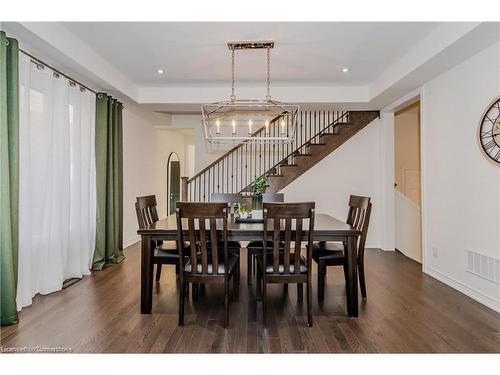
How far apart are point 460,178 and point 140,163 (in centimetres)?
529

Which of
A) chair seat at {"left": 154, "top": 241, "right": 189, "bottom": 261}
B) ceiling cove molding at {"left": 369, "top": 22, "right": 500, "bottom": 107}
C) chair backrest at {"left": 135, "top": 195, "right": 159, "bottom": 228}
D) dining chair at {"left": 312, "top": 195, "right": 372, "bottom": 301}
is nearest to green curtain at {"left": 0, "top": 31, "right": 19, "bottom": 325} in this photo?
chair backrest at {"left": 135, "top": 195, "right": 159, "bottom": 228}

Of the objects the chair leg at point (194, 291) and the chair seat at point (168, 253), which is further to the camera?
the chair leg at point (194, 291)

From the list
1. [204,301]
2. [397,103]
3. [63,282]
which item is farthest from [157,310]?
[397,103]

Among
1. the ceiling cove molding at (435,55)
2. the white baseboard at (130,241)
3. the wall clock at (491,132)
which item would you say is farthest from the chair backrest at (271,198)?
the white baseboard at (130,241)

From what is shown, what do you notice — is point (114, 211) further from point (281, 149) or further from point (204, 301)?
point (281, 149)

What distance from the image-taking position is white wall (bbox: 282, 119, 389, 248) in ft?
18.8

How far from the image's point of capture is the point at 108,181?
171 inches

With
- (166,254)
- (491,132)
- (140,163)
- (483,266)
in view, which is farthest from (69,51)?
(483,266)

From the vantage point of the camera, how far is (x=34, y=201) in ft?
10.1

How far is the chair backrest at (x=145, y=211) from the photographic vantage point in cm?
320

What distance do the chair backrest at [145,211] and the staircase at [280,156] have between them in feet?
7.95

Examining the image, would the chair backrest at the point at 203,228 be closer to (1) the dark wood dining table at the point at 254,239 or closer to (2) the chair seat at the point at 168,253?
(1) the dark wood dining table at the point at 254,239

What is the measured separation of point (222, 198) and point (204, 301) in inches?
61.3

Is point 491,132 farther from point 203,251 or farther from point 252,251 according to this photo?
point 203,251
